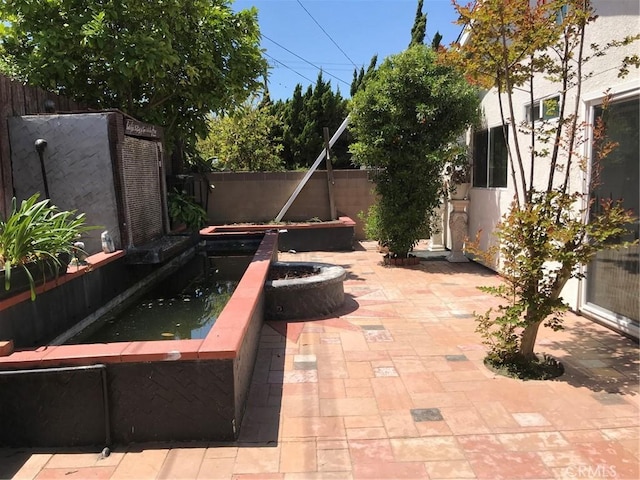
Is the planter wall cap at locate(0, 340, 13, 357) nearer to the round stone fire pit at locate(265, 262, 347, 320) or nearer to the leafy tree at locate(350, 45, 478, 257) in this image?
Result: the round stone fire pit at locate(265, 262, 347, 320)

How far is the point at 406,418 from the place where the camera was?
319 cm

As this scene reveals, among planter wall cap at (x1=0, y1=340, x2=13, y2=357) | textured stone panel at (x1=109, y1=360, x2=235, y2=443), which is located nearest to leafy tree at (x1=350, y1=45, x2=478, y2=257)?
textured stone panel at (x1=109, y1=360, x2=235, y2=443)

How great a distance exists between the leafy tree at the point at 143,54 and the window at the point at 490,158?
4030 mm

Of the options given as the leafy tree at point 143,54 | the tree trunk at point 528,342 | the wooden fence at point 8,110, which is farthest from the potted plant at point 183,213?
the tree trunk at point 528,342

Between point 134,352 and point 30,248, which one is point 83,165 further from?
point 134,352

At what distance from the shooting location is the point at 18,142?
5.66m

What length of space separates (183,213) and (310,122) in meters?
8.87

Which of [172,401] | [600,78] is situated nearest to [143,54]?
[172,401]

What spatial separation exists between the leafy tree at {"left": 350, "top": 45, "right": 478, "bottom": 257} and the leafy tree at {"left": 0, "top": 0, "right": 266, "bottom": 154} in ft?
6.87

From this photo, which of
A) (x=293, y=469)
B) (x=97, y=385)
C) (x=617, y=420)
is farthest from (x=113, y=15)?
(x=617, y=420)

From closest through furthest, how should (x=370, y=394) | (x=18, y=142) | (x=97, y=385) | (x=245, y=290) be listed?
(x=97, y=385) → (x=370, y=394) → (x=245, y=290) → (x=18, y=142)

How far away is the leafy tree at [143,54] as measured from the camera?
6227mm

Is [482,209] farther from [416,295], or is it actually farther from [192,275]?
[192,275]

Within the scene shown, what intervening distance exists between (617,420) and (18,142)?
259 inches
